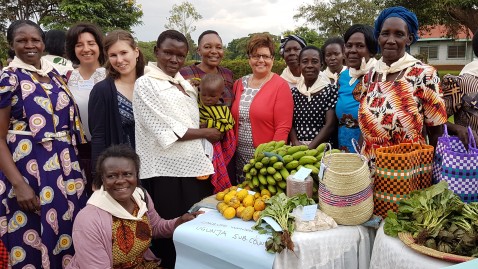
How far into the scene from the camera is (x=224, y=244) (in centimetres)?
253

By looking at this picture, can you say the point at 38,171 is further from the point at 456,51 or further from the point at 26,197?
the point at 456,51

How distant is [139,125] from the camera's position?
3.36 m

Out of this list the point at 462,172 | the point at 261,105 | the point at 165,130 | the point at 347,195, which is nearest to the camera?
the point at 462,172

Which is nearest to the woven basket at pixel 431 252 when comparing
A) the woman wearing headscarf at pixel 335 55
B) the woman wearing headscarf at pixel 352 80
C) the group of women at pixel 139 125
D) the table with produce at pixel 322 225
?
the table with produce at pixel 322 225

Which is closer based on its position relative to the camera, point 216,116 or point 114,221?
point 114,221

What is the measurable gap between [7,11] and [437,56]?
3565 cm

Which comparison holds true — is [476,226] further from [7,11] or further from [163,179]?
[7,11]

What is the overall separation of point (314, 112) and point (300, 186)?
1434 millimetres

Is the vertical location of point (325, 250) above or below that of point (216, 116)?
below

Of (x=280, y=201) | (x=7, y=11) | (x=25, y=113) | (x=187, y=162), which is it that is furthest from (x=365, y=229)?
(x=7, y=11)

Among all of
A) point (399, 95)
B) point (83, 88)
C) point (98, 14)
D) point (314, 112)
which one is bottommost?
point (314, 112)

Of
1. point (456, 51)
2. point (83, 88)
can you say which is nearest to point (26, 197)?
point (83, 88)

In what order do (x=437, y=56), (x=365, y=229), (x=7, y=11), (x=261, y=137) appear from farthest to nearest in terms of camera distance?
(x=437, y=56), (x=7, y=11), (x=261, y=137), (x=365, y=229)

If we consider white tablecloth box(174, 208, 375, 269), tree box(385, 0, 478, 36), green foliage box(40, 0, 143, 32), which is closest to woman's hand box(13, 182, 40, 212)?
white tablecloth box(174, 208, 375, 269)
